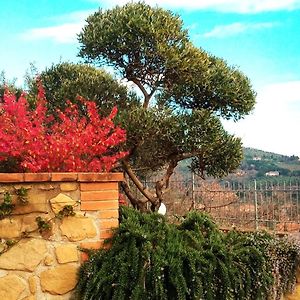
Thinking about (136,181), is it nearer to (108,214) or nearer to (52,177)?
(108,214)

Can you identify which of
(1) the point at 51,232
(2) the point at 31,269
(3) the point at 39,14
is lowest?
(2) the point at 31,269

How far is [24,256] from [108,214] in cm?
65

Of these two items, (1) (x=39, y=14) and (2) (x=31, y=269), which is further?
(1) (x=39, y=14)

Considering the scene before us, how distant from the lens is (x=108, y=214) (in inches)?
137

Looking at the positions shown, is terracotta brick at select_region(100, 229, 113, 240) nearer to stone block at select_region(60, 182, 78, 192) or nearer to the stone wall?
the stone wall

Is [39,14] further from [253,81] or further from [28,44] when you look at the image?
[253,81]

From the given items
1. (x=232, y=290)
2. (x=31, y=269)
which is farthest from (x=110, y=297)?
(x=232, y=290)

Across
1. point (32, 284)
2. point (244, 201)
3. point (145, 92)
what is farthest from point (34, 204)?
point (244, 201)

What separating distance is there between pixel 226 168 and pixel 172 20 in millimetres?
3600

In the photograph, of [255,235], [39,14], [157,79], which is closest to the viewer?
[255,235]

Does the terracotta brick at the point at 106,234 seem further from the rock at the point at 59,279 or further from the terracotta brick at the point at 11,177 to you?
the terracotta brick at the point at 11,177

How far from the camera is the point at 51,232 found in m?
3.30

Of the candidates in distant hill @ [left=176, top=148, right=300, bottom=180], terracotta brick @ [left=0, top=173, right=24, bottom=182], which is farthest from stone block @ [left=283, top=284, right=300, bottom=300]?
distant hill @ [left=176, top=148, right=300, bottom=180]

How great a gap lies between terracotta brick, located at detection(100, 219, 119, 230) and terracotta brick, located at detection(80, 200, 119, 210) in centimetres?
9
